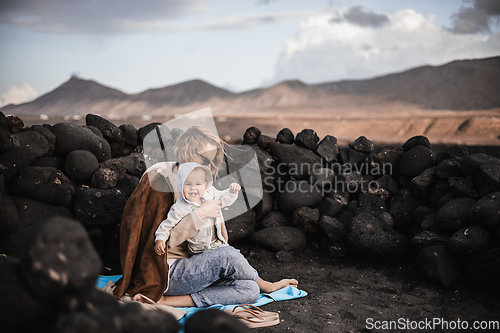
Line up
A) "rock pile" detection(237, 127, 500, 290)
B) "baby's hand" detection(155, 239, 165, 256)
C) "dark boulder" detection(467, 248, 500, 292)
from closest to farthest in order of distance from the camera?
"baby's hand" detection(155, 239, 165, 256) < "dark boulder" detection(467, 248, 500, 292) < "rock pile" detection(237, 127, 500, 290)

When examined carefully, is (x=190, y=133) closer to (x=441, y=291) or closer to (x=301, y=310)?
(x=301, y=310)

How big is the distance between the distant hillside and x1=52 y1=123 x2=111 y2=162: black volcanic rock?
34.0 meters

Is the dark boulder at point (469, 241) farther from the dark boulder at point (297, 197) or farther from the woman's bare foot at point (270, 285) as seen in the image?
the dark boulder at point (297, 197)

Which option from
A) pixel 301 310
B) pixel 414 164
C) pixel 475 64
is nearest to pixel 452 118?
pixel 475 64

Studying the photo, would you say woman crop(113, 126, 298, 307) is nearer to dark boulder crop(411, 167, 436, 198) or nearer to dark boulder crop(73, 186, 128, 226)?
dark boulder crop(73, 186, 128, 226)

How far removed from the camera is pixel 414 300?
3.38m

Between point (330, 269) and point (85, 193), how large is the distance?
9.75ft

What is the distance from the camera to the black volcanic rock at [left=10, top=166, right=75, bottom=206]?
3758 millimetres

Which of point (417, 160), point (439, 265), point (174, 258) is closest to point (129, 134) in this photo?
point (174, 258)

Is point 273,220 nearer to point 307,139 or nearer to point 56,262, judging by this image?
point 307,139

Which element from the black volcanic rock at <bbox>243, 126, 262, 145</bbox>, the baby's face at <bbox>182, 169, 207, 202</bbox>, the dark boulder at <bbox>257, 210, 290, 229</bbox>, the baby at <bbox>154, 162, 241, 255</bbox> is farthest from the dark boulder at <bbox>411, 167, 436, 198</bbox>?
the baby's face at <bbox>182, 169, 207, 202</bbox>

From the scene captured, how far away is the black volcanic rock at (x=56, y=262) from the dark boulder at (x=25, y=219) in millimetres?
2549

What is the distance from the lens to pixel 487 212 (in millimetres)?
3432

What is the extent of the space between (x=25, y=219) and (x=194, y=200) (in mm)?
2051
